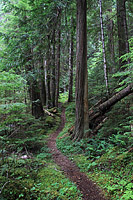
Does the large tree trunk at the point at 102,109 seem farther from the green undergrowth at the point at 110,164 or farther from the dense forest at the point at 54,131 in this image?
the green undergrowth at the point at 110,164

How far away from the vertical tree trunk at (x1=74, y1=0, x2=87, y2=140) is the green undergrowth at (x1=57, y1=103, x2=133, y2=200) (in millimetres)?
856

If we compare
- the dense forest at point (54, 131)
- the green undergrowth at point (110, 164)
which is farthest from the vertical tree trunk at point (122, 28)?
the green undergrowth at point (110, 164)

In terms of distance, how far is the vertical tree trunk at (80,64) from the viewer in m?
6.45

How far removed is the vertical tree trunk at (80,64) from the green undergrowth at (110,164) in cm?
86

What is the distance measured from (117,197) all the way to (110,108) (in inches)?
189

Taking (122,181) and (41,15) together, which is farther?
(41,15)

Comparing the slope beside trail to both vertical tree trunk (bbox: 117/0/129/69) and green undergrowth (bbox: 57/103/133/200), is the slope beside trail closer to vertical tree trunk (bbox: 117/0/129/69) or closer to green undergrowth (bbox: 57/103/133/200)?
green undergrowth (bbox: 57/103/133/200)

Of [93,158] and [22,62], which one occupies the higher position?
[22,62]

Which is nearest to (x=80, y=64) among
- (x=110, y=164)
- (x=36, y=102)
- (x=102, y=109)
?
(x=102, y=109)

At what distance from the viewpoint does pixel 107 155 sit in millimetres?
4375

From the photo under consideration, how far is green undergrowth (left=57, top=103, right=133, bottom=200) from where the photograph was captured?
2.98 m

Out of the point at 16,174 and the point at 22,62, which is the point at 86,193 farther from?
the point at 22,62

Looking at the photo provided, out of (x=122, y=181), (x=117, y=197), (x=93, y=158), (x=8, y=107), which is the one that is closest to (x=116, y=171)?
(x=122, y=181)

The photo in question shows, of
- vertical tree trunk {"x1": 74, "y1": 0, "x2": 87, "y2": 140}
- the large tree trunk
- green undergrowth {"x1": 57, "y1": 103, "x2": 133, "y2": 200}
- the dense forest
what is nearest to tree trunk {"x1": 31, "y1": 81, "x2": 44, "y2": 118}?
the dense forest
